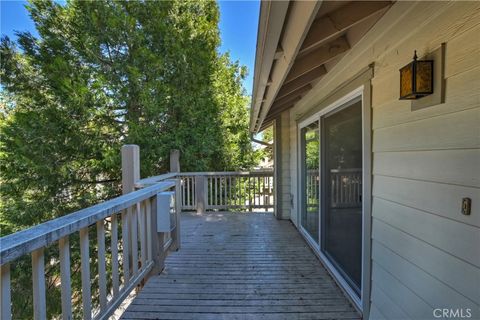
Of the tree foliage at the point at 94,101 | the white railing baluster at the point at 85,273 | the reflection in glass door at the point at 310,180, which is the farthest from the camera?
the tree foliage at the point at 94,101

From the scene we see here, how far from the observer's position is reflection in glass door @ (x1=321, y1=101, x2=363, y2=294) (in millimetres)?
2377

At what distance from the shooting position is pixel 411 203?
1.55 meters

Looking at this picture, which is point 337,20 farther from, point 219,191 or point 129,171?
point 219,191

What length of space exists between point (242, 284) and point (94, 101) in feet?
21.6

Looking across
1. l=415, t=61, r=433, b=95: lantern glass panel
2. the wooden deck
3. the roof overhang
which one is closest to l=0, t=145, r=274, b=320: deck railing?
the wooden deck

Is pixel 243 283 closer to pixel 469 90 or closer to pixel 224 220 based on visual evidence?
pixel 469 90

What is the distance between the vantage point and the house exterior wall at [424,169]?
115 centimetres

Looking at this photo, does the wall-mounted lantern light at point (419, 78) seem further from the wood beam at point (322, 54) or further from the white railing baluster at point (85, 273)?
the white railing baluster at point (85, 273)

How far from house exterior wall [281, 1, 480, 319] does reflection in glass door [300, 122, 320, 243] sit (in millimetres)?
1566

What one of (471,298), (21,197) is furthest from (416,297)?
(21,197)

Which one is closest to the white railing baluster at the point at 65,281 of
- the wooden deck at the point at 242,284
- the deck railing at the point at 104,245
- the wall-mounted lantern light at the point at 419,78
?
the deck railing at the point at 104,245

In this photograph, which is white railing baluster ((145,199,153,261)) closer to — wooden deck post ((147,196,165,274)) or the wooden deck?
wooden deck post ((147,196,165,274))

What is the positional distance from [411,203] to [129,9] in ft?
29.7

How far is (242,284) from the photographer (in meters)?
2.81
